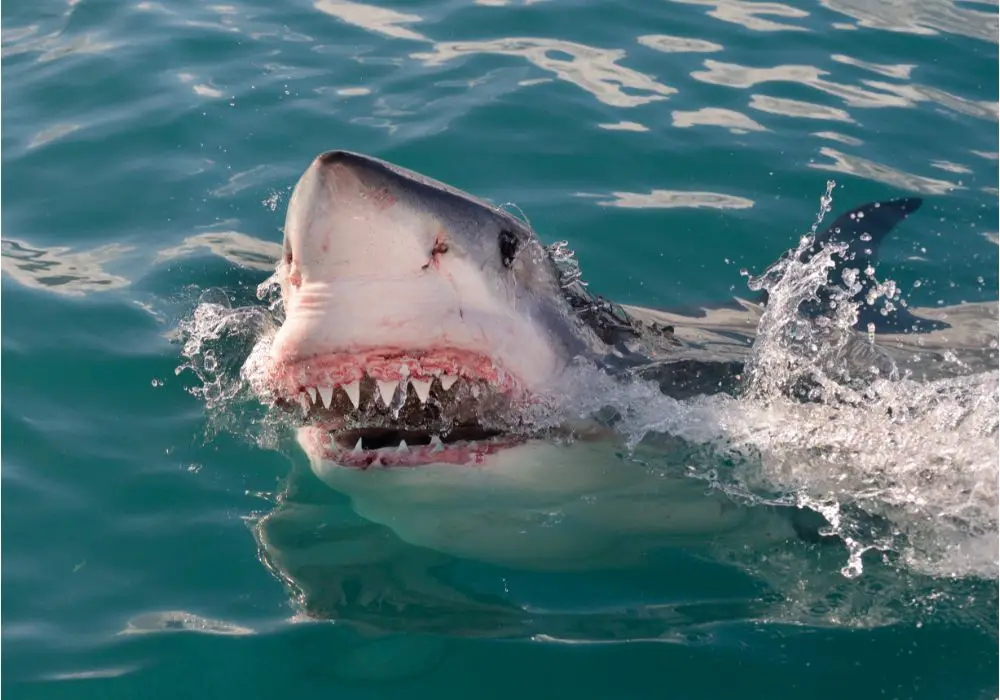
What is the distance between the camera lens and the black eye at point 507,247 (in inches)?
136

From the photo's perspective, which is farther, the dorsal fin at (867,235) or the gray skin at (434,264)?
the dorsal fin at (867,235)

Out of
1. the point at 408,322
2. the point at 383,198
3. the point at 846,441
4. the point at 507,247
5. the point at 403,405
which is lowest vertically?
the point at 846,441

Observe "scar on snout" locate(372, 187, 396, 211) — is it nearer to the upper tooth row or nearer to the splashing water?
the upper tooth row

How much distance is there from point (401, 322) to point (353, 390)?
9.8 inches

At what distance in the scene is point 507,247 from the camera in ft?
11.4

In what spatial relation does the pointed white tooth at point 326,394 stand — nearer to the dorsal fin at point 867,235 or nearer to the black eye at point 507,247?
the black eye at point 507,247

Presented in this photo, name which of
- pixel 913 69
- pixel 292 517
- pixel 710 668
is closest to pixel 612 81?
pixel 913 69

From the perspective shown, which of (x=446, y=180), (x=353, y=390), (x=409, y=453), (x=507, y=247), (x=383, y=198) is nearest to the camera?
(x=383, y=198)

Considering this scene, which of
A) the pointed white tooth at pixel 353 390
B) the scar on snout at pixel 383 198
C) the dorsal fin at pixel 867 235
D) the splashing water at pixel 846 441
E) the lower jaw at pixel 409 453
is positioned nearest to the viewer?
the scar on snout at pixel 383 198

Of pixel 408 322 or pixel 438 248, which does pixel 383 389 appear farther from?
pixel 438 248

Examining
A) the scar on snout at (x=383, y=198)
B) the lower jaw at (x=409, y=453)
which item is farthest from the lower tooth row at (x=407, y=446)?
the scar on snout at (x=383, y=198)

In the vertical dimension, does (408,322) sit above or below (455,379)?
above

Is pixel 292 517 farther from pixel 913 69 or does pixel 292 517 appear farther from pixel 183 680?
pixel 913 69

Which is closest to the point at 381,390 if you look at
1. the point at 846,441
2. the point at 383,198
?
the point at 383,198
